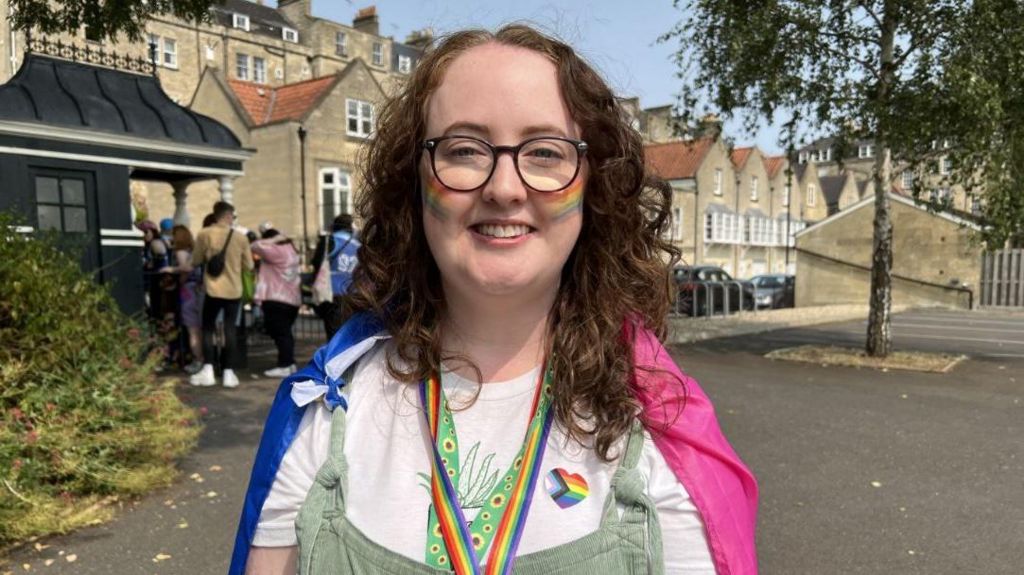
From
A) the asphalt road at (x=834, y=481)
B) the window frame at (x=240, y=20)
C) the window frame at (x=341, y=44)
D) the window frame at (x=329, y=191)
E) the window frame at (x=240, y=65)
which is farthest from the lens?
the window frame at (x=341, y=44)

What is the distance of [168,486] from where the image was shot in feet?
15.2

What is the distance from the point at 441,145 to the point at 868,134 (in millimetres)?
9357

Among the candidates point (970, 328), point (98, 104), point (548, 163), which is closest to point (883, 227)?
point (970, 328)

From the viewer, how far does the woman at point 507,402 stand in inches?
48.2

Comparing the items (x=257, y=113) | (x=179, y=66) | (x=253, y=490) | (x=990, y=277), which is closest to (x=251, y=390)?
(x=253, y=490)

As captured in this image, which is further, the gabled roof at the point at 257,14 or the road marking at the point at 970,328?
the gabled roof at the point at 257,14

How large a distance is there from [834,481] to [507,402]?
4.35 meters

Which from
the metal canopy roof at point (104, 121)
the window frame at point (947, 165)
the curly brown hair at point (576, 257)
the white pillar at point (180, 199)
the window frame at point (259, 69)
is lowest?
the curly brown hair at point (576, 257)

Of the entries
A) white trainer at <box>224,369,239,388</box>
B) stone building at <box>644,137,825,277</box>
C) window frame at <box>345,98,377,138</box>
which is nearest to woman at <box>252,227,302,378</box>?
white trainer at <box>224,369,239,388</box>

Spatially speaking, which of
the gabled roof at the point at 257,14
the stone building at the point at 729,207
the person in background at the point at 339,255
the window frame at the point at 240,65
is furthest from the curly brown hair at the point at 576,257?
the gabled roof at the point at 257,14

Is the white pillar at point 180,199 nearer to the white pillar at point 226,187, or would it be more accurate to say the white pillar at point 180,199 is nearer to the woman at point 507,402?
the white pillar at point 226,187

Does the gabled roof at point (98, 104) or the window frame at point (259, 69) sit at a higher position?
the window frame at point (259, 69)

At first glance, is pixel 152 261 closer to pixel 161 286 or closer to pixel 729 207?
pixel 161 286

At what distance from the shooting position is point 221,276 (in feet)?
24.8
